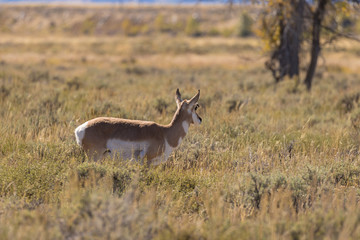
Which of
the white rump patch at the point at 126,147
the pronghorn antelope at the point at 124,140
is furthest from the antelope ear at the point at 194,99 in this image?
the white rump patch at the point at 126,147

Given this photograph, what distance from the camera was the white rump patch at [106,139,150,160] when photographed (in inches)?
188

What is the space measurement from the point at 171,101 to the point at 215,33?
93.8 metres

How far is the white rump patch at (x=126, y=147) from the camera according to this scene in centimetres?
478

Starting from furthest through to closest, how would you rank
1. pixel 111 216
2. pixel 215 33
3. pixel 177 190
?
pixel 215 33 < pixel 177 190 < pixel 111 216

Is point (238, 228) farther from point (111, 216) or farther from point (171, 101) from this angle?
point (171, 101)

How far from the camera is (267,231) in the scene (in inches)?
127

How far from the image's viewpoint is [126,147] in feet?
15.9

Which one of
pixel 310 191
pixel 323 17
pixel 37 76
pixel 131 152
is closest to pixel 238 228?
pixel 310 191

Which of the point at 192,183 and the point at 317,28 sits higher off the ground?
the point at 317,28

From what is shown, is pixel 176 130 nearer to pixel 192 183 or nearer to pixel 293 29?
pixel 192 183

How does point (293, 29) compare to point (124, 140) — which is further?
point (293, 29)

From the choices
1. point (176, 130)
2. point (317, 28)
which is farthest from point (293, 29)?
point (176, 130)

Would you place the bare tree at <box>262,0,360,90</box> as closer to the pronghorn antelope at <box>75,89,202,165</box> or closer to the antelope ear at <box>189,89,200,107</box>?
the antelope ear at <box>189,89,200,107</box>

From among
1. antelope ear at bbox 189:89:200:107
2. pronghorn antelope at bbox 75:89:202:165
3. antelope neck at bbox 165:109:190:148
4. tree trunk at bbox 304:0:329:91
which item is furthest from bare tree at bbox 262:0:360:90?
pronghorn antelope at bbox 75:89:202:165
